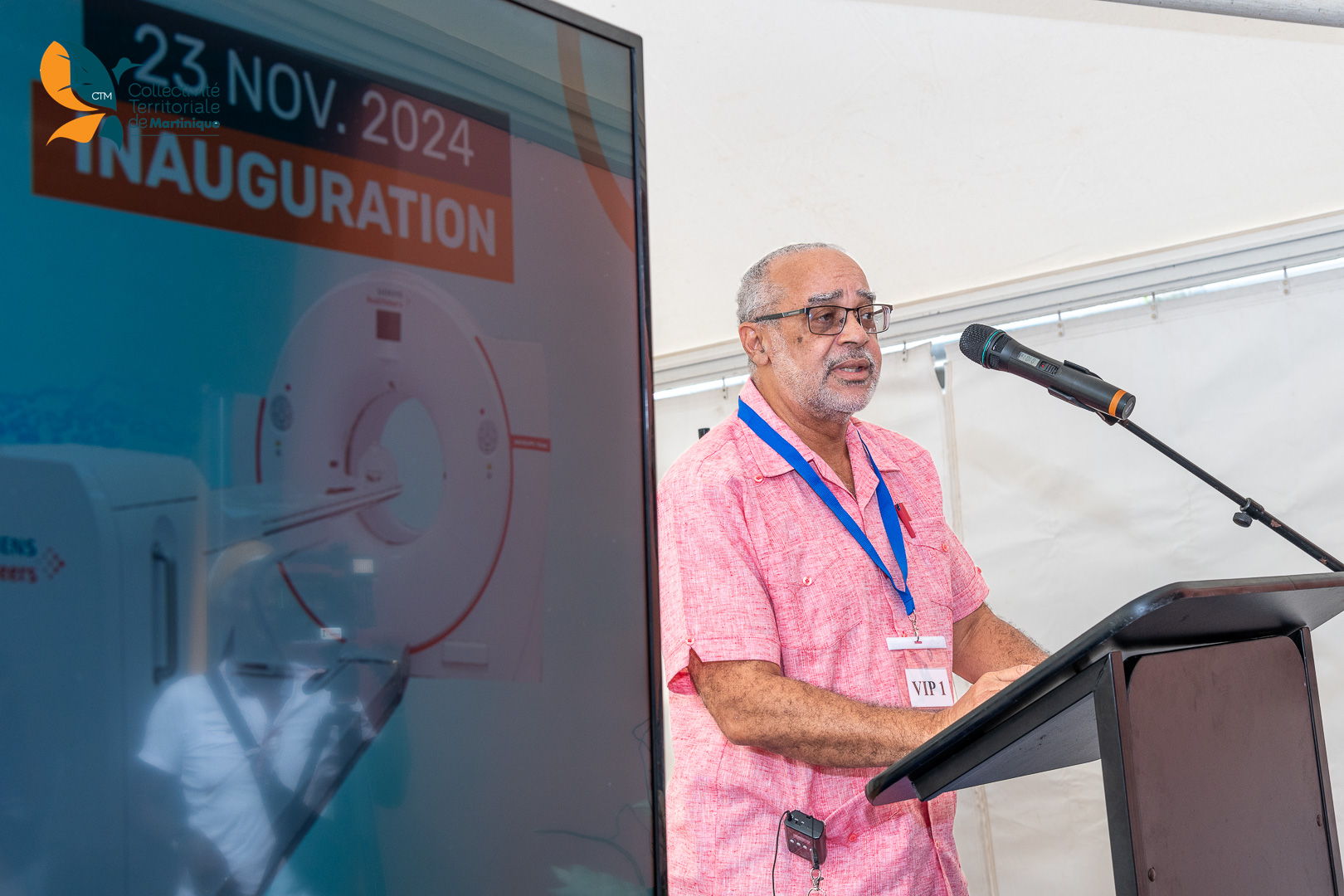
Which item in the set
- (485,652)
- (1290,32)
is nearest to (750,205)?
(1290,32)

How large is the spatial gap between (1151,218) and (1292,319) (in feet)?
1.50

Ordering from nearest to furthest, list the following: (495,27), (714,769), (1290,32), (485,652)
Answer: (485,652) < (495,27) < (714,769) < (1290,32)

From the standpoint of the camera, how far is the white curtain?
2.71 metres

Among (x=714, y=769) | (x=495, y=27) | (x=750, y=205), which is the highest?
(x=750, y=205)

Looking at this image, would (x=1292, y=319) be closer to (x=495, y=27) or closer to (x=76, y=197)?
(x=495, y=27)

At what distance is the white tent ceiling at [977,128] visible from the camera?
240 cm

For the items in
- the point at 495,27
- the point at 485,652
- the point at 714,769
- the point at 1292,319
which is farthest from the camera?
the point at 1292,319

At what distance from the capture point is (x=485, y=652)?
854 millimetres

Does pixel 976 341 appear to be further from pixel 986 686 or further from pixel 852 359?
pixel 986 686

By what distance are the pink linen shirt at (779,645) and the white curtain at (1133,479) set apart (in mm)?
1222

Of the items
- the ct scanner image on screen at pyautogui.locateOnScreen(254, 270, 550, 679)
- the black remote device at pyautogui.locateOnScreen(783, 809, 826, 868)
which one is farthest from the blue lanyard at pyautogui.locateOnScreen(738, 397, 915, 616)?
the ct scanner image on screen at pyautogui.locateOnScreen(254, 270, 550, 679)

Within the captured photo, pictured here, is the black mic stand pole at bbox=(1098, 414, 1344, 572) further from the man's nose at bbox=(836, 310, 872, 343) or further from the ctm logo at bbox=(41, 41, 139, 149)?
the ctm logo at bbox=(41, 41, 139, 149)

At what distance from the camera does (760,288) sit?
2338 millimetres

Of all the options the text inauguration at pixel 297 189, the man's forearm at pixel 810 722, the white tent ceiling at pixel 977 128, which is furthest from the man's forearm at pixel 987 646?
the text inauguration at pixel 297 189
